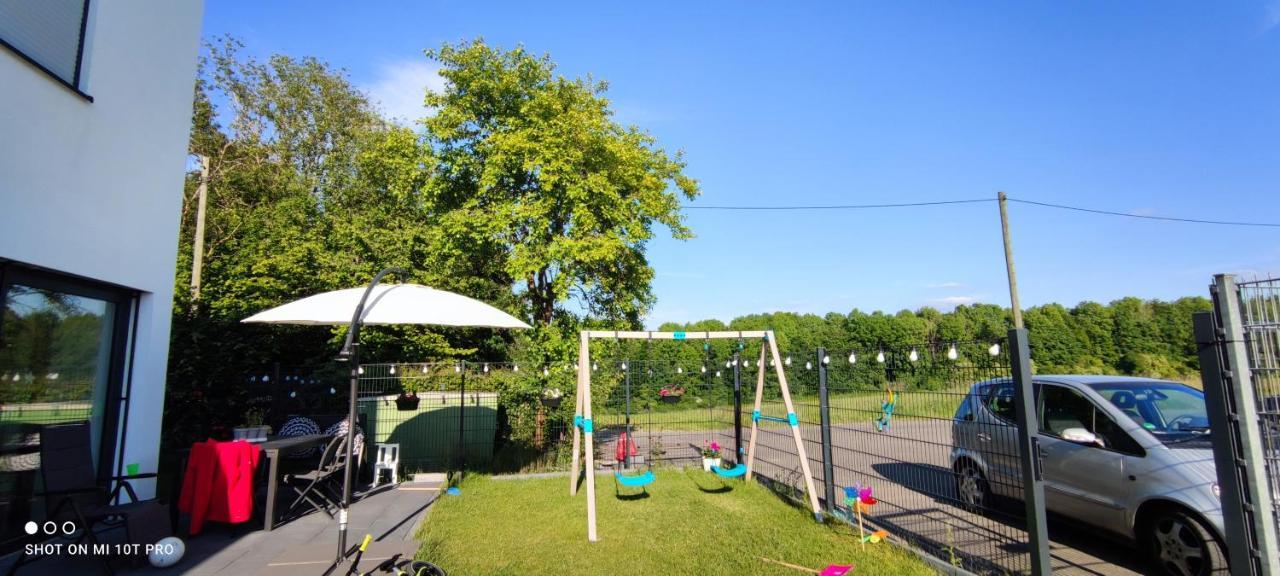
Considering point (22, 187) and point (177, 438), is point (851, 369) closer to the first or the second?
point (22, 187)

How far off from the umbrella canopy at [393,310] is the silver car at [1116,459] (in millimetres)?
4232

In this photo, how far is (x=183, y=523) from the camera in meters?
5.16

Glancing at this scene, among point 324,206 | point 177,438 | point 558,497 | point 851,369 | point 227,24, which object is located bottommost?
point 558,497

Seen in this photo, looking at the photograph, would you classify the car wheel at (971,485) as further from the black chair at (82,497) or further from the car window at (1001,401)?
the black chair at (82,497)

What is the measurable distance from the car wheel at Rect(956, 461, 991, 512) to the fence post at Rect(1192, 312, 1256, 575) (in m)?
1.82

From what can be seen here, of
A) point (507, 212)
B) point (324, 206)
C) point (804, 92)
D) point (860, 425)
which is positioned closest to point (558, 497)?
point (860, 425)

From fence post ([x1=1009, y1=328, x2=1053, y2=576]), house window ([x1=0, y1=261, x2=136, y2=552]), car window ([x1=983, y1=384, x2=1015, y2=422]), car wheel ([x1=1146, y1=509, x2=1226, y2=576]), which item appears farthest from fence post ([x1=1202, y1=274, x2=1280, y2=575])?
house window ([x1=0, y1=261, x2=136, y2=552])

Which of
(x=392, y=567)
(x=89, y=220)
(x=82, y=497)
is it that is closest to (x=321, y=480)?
(x=82, y=497)

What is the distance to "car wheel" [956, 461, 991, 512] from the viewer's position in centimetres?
427

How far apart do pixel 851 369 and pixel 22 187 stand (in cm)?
659

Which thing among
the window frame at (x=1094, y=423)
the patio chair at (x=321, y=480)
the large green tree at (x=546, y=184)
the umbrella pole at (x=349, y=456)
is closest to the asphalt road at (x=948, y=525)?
the window frame at (x=1094, y=423)

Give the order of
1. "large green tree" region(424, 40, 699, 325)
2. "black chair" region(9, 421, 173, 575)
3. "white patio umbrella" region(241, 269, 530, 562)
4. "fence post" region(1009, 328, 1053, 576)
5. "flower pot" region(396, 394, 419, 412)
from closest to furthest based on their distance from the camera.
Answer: "fence post" region(1009, 328, 1053, 576)
"black chair" region(9, 421, 173, 575)
"white patio umbrella" region(241, 269, 530, 562)
"flower pot" region(396, 394, 419, 412)
"large green tree" region(424, 40, 699, 325)

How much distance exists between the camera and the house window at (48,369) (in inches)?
162

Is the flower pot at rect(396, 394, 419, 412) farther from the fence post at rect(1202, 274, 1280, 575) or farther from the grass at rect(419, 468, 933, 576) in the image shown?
the fence post at rect(1202, 274, 1280, 575)
